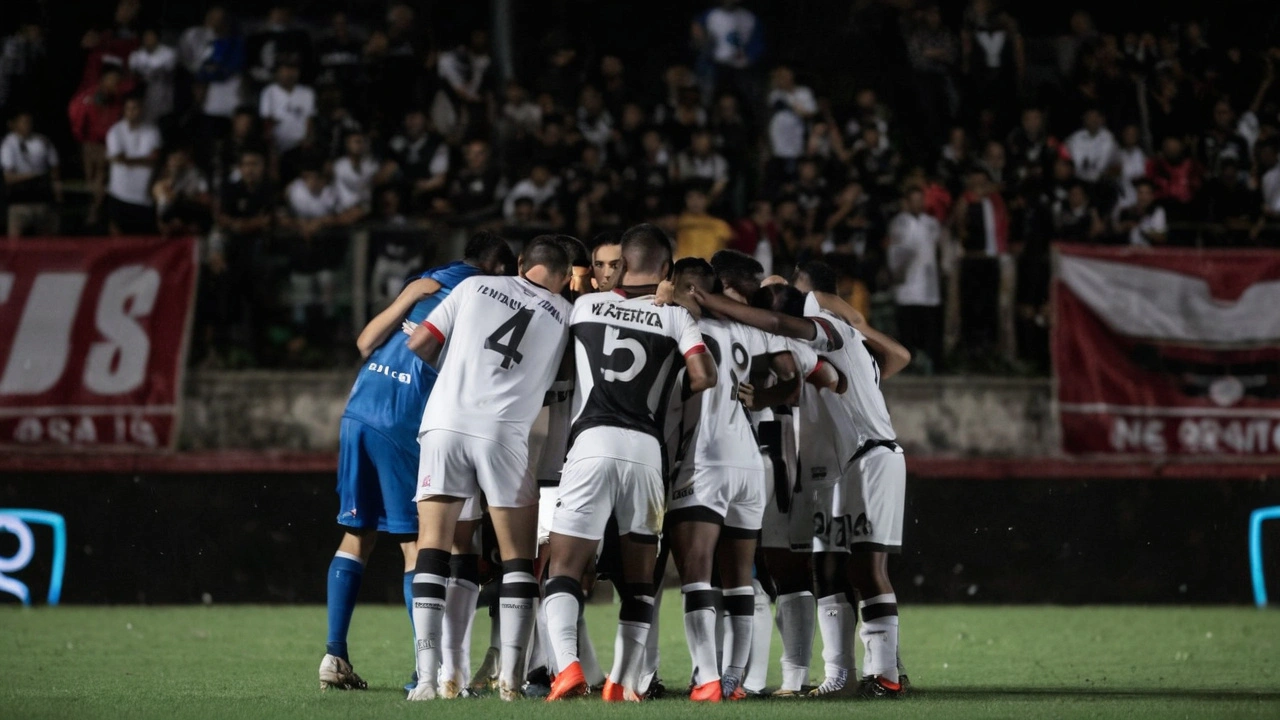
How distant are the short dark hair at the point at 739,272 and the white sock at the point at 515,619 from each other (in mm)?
1698

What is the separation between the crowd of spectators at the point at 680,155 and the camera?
14.4m

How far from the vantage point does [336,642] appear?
7824mm

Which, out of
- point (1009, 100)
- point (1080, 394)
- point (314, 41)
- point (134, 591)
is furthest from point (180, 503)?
point (1009, 100)

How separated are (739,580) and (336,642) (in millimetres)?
1949

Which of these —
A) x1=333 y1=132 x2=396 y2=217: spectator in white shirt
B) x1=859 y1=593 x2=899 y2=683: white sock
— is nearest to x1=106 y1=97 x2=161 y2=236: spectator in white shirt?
x1=333 y1=132 x2=396 y2=217: spectator in white shirt

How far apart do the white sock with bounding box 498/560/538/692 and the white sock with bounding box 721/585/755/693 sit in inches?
35.6

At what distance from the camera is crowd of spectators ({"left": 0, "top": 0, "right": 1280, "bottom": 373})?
1444 centimetres

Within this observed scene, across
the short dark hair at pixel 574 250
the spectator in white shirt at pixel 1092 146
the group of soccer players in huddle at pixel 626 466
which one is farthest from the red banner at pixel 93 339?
the spectator in white shirt at pixel 1092 146

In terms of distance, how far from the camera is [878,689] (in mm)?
7543

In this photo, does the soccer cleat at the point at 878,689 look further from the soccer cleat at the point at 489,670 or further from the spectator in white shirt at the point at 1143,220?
the spectator in white shirt at the point at 1143,220

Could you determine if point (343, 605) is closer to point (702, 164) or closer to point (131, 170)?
point (131, 170)

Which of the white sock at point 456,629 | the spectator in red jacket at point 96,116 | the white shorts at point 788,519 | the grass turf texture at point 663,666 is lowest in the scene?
the grass turf texture at point 663,666

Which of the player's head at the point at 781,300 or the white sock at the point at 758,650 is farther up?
the player's head at the point at 781,300

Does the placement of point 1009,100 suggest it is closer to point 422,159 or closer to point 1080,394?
point 1080,394
